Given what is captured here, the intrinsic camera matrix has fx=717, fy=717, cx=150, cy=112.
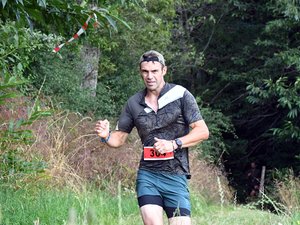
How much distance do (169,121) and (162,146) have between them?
381mm

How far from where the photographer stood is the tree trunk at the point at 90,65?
16984mm

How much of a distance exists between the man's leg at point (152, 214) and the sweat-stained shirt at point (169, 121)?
0.96ft

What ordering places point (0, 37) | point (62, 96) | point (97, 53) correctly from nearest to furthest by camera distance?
point (0, 37) → point (62, 96) → point (97, 53)

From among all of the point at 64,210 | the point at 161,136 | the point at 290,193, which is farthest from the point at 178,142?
the point at 290,193

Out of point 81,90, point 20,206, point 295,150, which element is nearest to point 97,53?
point 81,90

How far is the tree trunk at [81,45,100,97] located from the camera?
55.7 feet

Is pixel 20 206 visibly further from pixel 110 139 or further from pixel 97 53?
pixel 97 53

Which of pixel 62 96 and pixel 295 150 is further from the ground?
pixel 62 96

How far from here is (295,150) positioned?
19.8m

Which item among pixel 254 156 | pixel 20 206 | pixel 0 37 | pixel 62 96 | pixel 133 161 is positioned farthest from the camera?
pixel 254 156

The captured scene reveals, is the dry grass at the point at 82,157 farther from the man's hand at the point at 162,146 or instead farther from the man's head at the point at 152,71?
the man's hand at the point at 162,146

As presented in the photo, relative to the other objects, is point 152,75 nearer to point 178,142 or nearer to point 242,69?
point 178,142

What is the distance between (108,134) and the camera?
5.64 metres

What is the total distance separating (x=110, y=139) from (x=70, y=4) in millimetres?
1205
